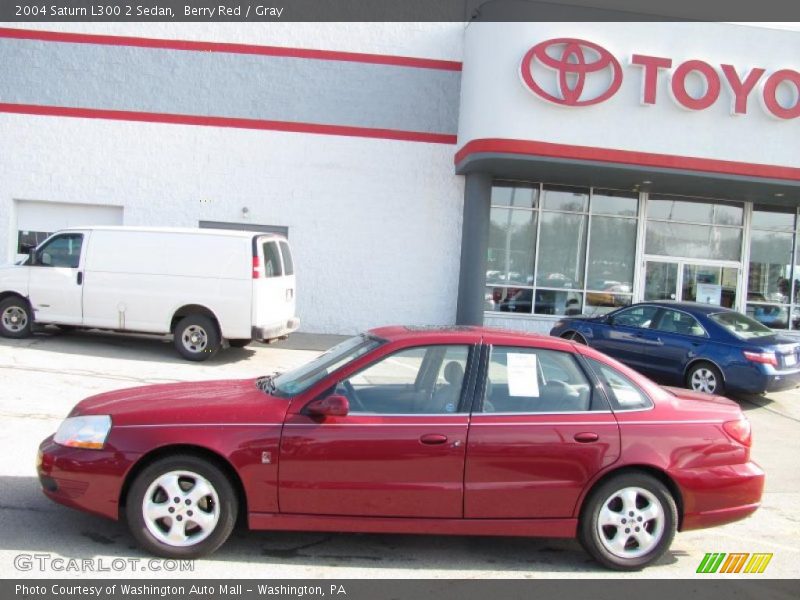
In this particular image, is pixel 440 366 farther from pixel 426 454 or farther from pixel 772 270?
pixel 772 270

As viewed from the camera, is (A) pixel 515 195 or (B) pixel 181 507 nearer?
(B) pixel 181 507

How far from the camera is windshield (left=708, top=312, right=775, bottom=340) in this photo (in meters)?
10.8

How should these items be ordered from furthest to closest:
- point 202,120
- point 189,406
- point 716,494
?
point 202,120, point 716,494, point 189,406

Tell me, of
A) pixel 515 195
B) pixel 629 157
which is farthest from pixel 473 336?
pixel 515 195

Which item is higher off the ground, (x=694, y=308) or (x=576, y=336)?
(x=694, y=308)

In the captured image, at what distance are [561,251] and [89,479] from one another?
1378 centimetres

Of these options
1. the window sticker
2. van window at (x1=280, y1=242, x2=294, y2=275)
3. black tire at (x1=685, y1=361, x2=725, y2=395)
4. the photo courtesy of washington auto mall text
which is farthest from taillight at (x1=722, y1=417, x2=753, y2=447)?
van window at (x1=280, y1=242, x2=294, y2=275)

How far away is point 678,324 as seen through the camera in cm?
1135

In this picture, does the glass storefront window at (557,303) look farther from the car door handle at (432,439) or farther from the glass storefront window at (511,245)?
the car door handle at (432,439)

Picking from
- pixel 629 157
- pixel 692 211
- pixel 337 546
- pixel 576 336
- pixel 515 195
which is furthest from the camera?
pixel 692 211

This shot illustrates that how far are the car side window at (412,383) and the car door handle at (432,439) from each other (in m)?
0.18

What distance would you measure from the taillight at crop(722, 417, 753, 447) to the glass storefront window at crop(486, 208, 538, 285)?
38.2ft

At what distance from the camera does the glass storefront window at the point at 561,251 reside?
54.9ft
